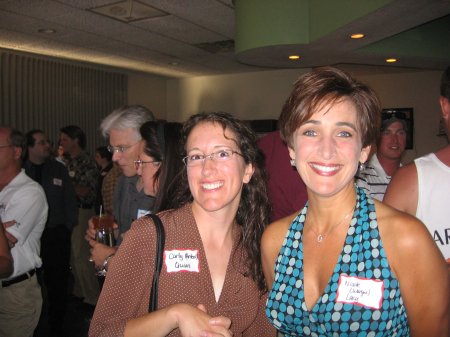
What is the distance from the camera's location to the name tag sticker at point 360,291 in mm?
1197

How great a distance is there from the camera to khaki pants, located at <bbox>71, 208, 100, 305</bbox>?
→ 4.74 metres

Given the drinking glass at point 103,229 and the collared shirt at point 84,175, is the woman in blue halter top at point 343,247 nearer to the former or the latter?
the drinking glass at point 103,229

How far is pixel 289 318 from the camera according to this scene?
1.36m

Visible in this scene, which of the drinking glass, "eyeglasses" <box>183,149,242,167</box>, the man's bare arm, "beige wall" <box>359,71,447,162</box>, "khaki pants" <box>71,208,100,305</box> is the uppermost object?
"beige wall" <box>359,71,447,162</box>

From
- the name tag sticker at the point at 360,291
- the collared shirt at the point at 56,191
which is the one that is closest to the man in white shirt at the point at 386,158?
the name tag sticker at the point at 360,291

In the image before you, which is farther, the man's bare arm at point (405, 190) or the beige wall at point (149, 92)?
the beige wall at point (149, 92)

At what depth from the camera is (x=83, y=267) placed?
4.82 m

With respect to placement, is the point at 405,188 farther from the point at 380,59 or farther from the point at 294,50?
the point at 380,59

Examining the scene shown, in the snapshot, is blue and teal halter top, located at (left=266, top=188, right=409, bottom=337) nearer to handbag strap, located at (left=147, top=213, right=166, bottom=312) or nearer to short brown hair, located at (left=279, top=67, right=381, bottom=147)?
short brown hair, located at (left=279, top=67, right=381, bottom=147)

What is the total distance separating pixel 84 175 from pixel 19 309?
2.70 m

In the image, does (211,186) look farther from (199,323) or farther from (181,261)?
(199,323)

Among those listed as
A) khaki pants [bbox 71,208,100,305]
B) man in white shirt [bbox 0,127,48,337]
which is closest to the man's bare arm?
man in white shirt [bbox 0,127,48,337]

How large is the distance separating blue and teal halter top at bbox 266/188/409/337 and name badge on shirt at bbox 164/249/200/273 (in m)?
0.31

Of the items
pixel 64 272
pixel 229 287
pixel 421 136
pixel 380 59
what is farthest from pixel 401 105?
pixel 229 287
